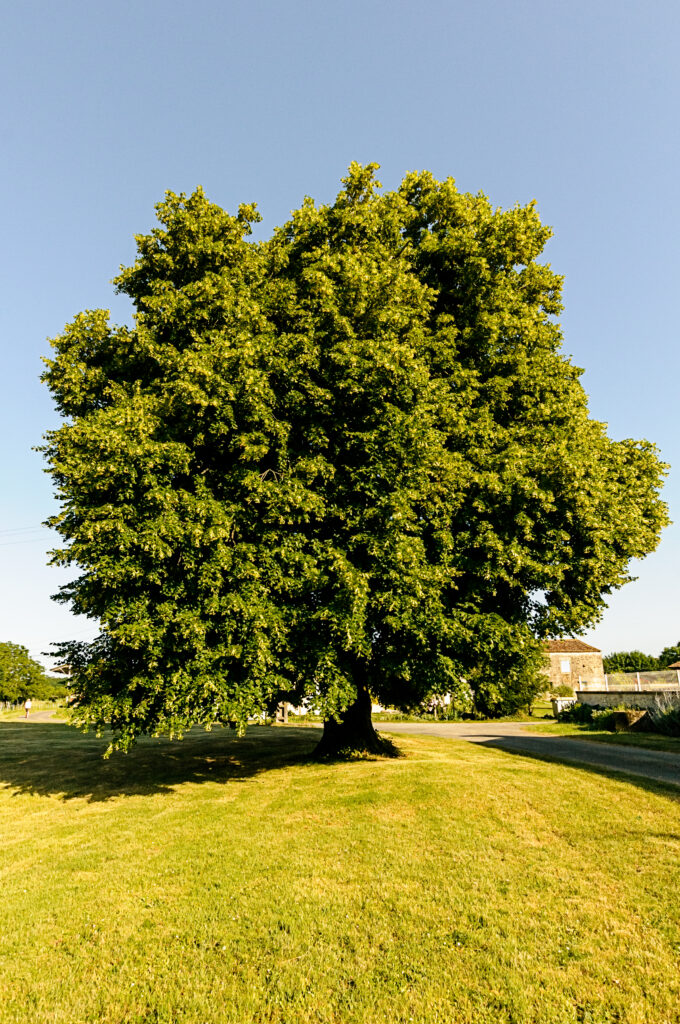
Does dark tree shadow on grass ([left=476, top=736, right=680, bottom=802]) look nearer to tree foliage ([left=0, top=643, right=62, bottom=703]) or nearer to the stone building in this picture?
the stone building

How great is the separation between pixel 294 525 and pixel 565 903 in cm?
938

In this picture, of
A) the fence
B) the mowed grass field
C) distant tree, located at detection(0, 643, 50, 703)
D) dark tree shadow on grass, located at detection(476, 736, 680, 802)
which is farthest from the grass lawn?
distant tree, located at detection(0, 643, 50, 703)

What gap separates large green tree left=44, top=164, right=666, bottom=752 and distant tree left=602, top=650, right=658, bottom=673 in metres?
55.1

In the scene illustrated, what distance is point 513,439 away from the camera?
1537cm

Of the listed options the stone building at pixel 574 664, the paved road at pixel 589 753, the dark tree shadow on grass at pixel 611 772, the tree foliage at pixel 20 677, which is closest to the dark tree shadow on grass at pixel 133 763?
the dark tree shadow on grass at pixel 611 772

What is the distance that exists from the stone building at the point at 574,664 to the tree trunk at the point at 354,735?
5178cm

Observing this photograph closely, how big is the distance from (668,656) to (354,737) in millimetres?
61247

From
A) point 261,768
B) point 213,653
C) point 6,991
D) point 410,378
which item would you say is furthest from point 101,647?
point 410,378

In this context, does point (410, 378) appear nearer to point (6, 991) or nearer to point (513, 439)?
point (513, 439)

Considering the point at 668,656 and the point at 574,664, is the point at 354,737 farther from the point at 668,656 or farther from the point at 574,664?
the point at 668,656

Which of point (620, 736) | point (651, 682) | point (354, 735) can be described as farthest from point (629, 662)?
point (354, 735)

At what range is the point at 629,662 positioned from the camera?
65.4m

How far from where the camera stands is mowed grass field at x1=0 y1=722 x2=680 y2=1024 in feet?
17.6

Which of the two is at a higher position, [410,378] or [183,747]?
[410,378]
